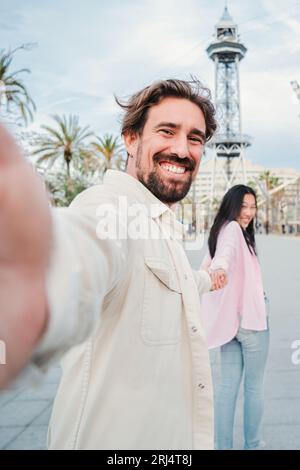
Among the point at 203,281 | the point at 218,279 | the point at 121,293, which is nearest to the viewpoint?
the point at 121,293

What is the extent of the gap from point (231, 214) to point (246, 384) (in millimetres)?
1079

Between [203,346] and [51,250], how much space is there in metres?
0.87

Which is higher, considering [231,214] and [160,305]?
[231,214]

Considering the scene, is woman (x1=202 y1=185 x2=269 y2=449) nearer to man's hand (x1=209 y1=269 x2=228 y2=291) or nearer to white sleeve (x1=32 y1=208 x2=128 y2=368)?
man's hand (x1=209 y1=269 x2=228 y2=291)

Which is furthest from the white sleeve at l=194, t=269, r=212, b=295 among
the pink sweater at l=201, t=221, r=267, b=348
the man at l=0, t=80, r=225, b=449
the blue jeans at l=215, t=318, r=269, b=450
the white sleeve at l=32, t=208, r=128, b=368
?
the white sleeve at l=32, t=208, r=128, b=368

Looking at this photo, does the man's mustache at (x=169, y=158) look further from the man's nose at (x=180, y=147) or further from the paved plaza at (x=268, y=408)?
the paved plaza at (x=268, y=408)

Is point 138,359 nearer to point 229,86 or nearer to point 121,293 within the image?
point 121,293

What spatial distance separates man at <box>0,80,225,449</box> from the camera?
409 mm

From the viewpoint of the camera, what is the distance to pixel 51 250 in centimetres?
45

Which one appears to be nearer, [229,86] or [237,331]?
[237,331]

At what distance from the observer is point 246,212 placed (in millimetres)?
2916

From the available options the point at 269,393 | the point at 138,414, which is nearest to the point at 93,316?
the point at 138,414

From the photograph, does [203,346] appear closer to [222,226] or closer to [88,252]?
[88,252]

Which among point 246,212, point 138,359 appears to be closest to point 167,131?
point 138,359
